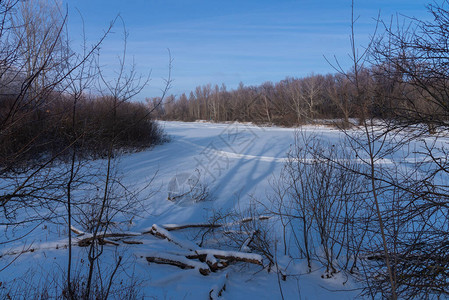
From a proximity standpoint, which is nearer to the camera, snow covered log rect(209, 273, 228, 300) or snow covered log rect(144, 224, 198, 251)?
snow covered log rect(209, 273, 228, 300)

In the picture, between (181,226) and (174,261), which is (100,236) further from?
(181,226)

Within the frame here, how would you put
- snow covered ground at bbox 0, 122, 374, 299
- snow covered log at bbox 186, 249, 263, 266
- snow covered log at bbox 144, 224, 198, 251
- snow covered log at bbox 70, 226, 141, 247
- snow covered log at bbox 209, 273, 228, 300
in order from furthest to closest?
snow covered log at bbox 144, 224, 198, 251 < snow covered log at bbox 70, 226, 141, 247 < snow covered log at bbox 186, 249, 263, 266 < snow covered ground at bbox 0, 122, 374, 299 < snow covered log at bbox 209, 273, 228, 300

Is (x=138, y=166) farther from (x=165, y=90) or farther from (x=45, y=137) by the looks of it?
(x=165, y=90)

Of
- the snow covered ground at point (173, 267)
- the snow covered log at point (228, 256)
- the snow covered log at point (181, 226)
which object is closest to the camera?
the snow covered ground at point (173, 267)

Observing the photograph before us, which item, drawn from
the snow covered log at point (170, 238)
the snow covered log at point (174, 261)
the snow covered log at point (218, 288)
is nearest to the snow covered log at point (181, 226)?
the snow covered log at point (170, 238)

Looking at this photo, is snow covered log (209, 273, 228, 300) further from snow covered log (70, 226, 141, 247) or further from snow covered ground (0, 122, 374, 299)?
snow covered log (70, 226, 141, 247)

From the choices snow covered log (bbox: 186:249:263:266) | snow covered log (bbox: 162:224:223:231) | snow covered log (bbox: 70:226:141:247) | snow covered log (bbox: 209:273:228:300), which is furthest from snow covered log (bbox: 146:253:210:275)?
snow covered log (bbox: 162:224:223:231)

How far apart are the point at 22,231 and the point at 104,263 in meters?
3.13

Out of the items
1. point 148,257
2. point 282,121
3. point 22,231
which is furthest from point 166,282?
point 282,121

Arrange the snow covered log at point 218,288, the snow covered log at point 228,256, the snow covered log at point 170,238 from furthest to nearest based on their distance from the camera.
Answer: the snow covered log at point 170,238 < the snow covered log at point 228,256 < the snow covered log at point 218,288

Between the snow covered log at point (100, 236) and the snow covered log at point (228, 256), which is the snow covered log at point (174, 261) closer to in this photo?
the snow covered log at point (228, 256)

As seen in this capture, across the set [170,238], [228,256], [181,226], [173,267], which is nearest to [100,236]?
[170,238]

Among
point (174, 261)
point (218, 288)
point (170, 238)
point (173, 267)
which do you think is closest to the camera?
point (218, 288)

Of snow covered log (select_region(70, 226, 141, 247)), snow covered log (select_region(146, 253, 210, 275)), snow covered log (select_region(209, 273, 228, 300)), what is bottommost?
snow covered log (select_region(209, 273, 228, 300))
